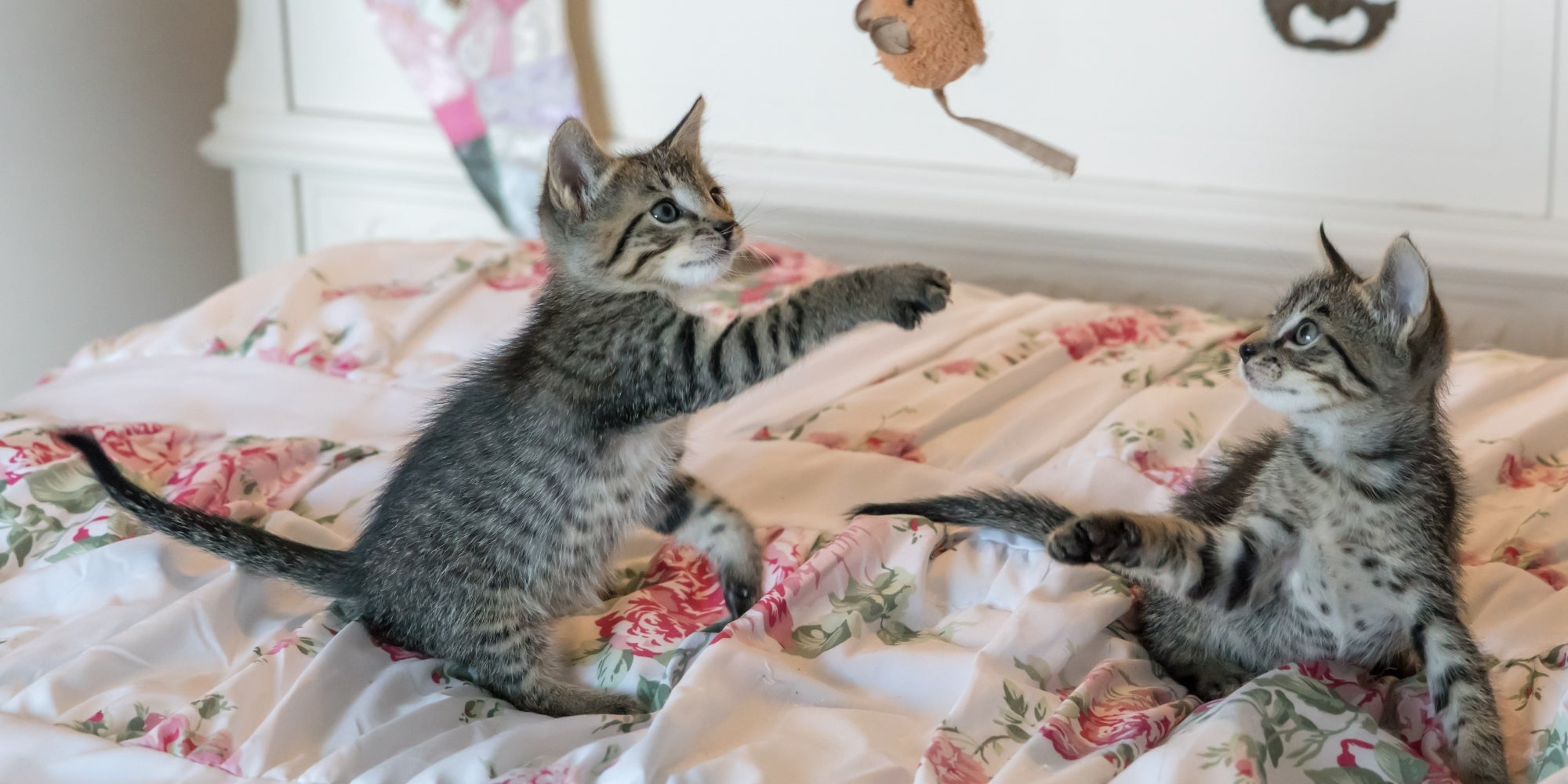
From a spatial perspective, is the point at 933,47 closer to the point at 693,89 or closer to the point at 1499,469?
the point at 1499,469

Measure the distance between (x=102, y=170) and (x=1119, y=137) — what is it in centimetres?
184

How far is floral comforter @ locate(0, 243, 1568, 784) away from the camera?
104cm

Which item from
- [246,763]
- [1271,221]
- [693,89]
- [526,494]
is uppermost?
[693,89]

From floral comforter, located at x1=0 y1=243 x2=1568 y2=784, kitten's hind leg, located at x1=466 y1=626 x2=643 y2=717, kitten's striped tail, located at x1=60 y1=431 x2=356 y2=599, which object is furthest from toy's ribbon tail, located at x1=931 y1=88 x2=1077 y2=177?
kitten's striped tail, located at x1=60 y1=431 x2=356 y2=599

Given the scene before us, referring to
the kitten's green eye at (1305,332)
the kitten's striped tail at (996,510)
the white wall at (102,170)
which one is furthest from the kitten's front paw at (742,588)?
the white wall at (102,170)

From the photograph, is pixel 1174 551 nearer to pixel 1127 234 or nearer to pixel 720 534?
pixel 720 534

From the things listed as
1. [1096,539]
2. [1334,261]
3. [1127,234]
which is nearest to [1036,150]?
[1334,261]

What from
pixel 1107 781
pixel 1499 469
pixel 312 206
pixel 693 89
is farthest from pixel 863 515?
pixel 312 206

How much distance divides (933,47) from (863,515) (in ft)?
1.47

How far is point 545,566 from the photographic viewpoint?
1.25m

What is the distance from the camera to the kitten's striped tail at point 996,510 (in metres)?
1.29

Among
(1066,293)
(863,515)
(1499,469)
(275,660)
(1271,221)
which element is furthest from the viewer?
(1066,293)

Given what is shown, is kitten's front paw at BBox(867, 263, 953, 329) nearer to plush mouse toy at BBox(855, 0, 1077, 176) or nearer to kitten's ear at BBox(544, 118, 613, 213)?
plush mouse toy at BBox(855, 0, 1077, 176)

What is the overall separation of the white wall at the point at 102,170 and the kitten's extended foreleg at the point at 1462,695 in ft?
7.71
